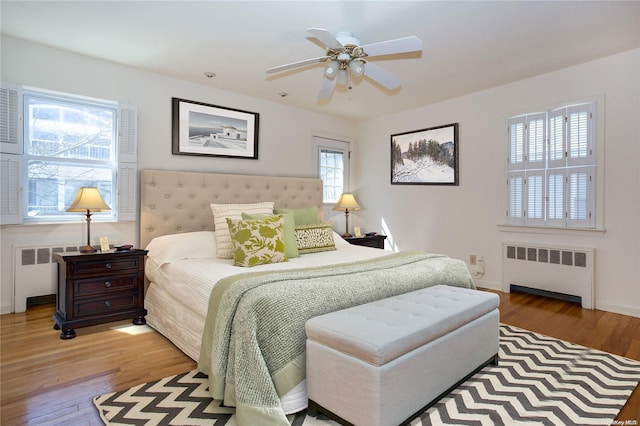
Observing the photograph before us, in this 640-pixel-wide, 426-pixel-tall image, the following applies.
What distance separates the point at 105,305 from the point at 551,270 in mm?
4440

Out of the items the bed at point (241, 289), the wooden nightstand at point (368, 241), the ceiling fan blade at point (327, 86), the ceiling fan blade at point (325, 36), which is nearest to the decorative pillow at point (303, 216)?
the bed at point (241, 289)

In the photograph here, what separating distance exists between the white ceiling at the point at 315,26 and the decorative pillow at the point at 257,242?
1568 millimetres

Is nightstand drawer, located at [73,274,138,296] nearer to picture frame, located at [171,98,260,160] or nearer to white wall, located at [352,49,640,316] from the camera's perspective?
picture frame, located at [171,98,260,160]

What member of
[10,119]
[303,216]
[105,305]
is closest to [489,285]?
[303,216]

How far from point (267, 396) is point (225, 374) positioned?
322 millimetres

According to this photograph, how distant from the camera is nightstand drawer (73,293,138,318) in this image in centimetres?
285

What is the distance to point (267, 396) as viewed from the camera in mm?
1639

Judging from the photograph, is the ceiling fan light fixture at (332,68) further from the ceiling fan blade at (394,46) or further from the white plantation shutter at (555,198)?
the white plantation shutter at (555,198)

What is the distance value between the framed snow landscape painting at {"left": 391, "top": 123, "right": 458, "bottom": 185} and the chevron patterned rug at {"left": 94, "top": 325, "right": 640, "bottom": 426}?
2.79 meters

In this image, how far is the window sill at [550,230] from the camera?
11.7 feet

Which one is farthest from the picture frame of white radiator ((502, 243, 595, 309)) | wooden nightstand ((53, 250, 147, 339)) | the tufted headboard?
white radiator ((502, 243, 595, 309))

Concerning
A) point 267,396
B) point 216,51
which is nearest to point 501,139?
point 216,51

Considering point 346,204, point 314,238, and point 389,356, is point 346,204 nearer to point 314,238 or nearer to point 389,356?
point 314,238

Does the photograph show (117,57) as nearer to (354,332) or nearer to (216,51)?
(216,51)
